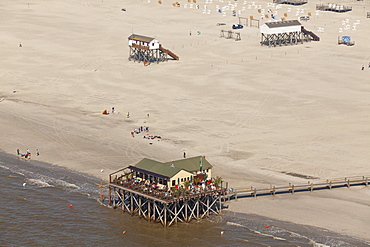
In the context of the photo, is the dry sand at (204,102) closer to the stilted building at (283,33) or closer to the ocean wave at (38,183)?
the stilted building at (283,33)

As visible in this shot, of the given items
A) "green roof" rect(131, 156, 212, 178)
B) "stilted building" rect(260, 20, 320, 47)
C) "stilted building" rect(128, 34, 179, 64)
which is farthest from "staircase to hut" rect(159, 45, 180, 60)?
"green roof" rect(131, 156, 212, 178)

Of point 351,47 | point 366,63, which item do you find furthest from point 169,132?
point 351,47

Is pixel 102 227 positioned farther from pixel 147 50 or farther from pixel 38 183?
pixel 147 50

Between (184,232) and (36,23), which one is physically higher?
(36,23)

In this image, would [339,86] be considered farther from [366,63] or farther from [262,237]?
[262,237]

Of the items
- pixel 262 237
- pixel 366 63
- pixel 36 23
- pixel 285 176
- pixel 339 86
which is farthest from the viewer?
pixel 36 23

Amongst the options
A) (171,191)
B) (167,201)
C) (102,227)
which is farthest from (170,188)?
(102,227)
